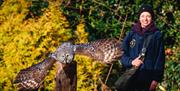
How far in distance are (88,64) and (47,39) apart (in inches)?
25.4

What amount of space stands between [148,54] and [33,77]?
4.48 ft

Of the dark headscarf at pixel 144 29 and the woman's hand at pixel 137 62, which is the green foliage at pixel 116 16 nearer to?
the dark headscarf at pixel 144 29

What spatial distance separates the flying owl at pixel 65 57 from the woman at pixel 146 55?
427 mm

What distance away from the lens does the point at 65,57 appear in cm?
530

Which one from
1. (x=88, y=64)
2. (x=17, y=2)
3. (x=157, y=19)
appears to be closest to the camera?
(x=88, y=64)

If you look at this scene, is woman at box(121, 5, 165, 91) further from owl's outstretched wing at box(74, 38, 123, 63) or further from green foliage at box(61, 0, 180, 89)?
green foliage at box(61, 0, 180, 89)

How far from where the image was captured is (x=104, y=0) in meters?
8.81

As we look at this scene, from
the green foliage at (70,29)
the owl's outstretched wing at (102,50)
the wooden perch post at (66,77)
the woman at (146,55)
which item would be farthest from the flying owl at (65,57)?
the green foliage at (70,29)

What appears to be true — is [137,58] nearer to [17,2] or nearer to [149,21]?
[149,21]

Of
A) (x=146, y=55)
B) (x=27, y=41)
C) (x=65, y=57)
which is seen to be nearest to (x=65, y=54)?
(x=65, y=57)

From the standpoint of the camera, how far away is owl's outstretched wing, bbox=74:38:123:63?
213 inches

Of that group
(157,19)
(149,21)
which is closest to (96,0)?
(157,19)

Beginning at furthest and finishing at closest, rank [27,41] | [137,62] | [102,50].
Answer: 1. [27,41]
2. [137,62]
3. [102,50]

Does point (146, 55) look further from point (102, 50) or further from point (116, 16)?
point (116, 16)
